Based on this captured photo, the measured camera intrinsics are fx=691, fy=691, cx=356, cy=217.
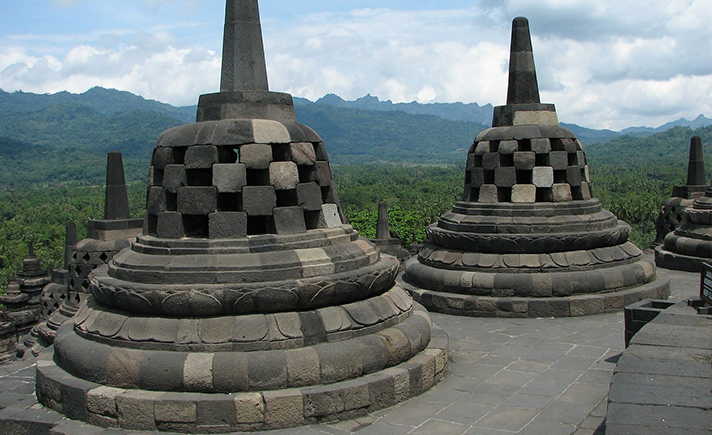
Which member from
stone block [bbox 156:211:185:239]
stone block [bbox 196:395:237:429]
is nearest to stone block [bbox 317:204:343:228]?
stone block [bbox 156:211:185:239]

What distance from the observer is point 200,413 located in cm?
541

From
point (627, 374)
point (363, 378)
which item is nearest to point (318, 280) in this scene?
point (363, 378)

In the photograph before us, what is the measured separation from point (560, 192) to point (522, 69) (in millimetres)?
2081

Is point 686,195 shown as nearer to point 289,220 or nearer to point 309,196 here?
point 309,196

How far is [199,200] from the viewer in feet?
20.9

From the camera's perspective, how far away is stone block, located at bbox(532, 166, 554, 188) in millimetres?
10312

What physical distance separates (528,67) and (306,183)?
5619mm

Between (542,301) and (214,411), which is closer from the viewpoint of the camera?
(214,411)

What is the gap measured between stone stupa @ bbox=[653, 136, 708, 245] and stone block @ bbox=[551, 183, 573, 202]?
6560 millimetres

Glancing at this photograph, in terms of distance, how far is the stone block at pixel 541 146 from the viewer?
10.3m

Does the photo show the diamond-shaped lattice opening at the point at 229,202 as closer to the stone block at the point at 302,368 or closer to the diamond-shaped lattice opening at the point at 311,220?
the diamond-shaped lattice opening at the point at 311,220

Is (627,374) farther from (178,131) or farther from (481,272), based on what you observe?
(481,272)

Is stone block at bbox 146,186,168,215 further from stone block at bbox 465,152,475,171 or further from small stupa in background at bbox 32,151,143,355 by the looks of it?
stone block at bbox 465,152,475,171

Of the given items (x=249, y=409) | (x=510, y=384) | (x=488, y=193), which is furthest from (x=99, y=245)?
(x=510, y=384)
